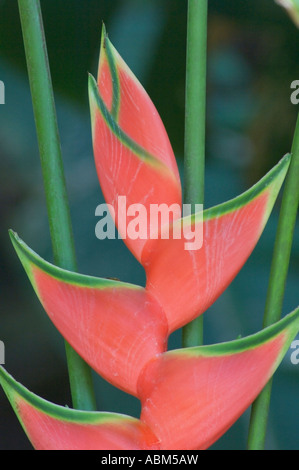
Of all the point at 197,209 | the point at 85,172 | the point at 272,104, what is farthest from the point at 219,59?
the point at 197,209

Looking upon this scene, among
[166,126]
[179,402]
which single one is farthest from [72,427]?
[166,126]

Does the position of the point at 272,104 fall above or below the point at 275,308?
above

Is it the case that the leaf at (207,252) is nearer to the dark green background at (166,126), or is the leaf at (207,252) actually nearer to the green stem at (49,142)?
the green stem at (49,142)

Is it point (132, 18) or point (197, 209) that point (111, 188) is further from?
point (132, 18)

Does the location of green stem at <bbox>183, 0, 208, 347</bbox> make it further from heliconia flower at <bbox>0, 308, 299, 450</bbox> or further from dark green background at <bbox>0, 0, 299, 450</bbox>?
dark green background at <bbox>0, 0, 299, 450</bbox>

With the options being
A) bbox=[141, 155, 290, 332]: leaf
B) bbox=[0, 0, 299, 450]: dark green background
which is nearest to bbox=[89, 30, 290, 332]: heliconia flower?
bbox=[141, 155, 290, 332]: leaf

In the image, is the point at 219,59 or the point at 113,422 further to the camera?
the point at 219,59
